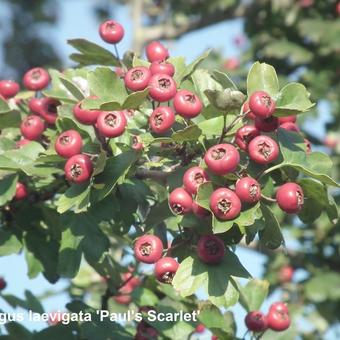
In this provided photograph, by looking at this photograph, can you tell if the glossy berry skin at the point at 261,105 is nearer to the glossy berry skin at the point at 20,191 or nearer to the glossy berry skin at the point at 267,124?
the glossy berry skin at the point at 267,124

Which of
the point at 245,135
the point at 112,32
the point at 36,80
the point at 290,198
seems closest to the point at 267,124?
the point at 245,135

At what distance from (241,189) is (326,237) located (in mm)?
3641

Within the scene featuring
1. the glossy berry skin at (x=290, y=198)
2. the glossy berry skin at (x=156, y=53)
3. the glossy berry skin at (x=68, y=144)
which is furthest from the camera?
the glossy berry skin at (x=156, y=53)

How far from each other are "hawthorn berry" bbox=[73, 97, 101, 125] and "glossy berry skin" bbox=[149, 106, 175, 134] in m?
0.18

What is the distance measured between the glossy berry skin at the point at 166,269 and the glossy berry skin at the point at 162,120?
297mm

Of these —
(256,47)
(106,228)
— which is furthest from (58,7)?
(106,228)

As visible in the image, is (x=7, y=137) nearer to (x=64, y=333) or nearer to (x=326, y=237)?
(x=64, y=333)

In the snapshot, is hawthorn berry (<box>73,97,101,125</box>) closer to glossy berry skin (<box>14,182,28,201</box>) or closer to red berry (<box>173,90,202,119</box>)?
red berry (<box>173,90,202,119</box>)

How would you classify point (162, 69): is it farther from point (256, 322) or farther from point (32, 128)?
point (256, 322)

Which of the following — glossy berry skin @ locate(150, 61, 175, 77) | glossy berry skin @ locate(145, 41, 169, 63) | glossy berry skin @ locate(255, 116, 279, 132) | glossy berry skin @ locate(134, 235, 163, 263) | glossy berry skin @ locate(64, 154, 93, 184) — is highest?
glossy berry skin @ locate(150, 61, 175, 77)

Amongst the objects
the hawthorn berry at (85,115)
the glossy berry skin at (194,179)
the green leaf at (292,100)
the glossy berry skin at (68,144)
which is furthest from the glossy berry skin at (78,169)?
the green leaf at (292,100)

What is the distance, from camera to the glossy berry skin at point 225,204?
2.00 meters

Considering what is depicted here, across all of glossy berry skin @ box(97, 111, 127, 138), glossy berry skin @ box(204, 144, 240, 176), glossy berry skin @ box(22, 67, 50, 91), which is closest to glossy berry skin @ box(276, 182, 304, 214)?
glossy berry skin @ box(204, 144, 240, 176)

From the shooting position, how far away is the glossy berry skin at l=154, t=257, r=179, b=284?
2146 mm
